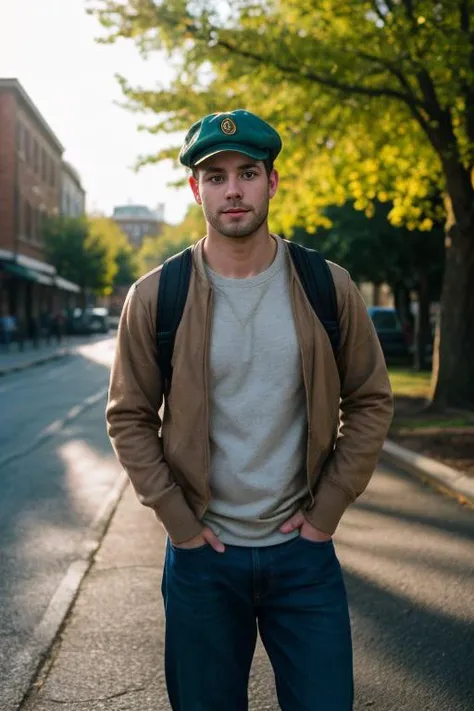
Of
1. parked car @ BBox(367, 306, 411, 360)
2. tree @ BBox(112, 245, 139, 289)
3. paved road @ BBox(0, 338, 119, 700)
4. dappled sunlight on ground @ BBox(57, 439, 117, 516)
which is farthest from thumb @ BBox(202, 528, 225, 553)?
tree @ BBox(112, 245, 139, 289)

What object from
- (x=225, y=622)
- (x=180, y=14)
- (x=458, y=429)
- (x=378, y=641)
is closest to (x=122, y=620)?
(x=378, y=641)

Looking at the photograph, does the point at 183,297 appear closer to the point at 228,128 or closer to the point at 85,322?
the point at 228,128

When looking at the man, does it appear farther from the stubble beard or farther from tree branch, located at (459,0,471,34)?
tree branch, located at (459,0,471,34)

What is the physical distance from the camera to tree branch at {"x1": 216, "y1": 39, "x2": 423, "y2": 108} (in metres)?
12.8

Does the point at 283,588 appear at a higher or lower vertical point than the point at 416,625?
higher

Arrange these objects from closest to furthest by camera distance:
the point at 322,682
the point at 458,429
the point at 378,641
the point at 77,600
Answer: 1. the point at 322,682
2. the point at 378,641
3. the point at 77,600
4. the point at 458,429

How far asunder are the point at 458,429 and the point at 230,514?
1036cm

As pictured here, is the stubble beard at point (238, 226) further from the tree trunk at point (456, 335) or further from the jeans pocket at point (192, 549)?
the tree trunk at point (456, 335)

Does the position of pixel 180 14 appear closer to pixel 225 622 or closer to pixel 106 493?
pixel 106 493

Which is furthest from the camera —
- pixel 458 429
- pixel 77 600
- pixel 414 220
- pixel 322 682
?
pixel 414 220

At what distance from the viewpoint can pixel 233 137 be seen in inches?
95.7

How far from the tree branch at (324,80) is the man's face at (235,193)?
10.6 m

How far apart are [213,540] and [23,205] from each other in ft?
158

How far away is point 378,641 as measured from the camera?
4.50 metres
